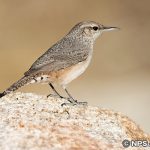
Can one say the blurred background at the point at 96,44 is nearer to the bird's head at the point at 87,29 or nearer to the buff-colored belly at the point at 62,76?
the bird's head at the point at 87,29

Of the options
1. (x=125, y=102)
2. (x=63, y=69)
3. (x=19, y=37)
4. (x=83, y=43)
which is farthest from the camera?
(x=19, y=37)

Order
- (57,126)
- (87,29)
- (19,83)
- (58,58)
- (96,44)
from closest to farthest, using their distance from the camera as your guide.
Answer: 1. (57,126)
2. (19,83)
3. (58,58)
4. (87,29)
5. (96,44)

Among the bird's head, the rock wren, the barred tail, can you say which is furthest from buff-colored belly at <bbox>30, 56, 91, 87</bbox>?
the bird's head

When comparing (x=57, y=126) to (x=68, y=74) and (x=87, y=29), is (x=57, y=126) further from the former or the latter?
(x=87, y=29)

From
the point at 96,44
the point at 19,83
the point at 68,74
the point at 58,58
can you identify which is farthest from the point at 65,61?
the point at 96,44

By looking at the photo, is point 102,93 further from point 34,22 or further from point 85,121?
point 85,121

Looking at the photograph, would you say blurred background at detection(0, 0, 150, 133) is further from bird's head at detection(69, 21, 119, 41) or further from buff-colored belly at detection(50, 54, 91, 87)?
buff-colored belly at detection(50, 54, 91, 87)

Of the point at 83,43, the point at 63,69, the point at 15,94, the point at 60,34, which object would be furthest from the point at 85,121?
the point at 60,34
